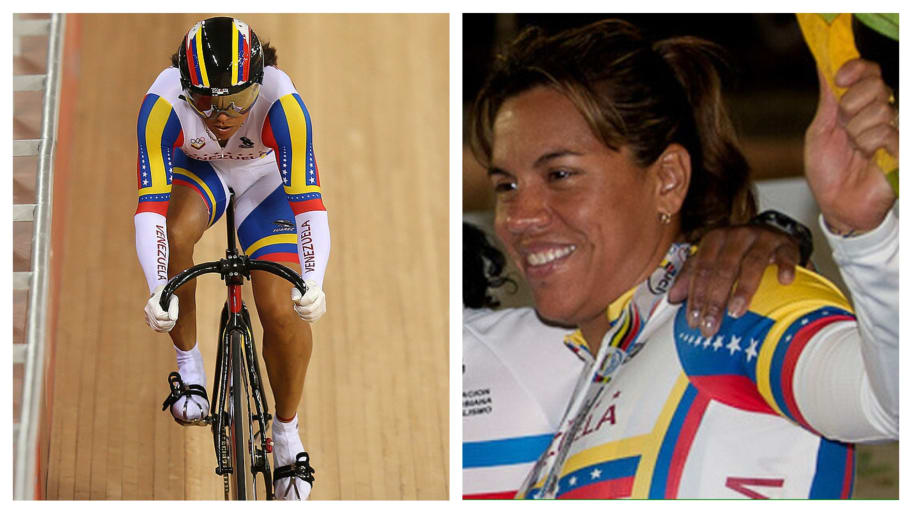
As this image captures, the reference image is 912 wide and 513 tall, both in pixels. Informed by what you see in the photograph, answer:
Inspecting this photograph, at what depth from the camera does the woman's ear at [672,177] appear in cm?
326

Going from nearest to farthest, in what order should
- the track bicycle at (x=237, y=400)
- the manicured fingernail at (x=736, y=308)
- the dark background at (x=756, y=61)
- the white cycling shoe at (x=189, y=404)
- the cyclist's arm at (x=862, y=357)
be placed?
the track bicycle at (x=237, y=400), the white cycling shoe at (x=189, y=404), the cyclist's arm at (x=862, y=357), the manicured fingernail at (x=736, y=308), the dark background at (x=756, y=61)

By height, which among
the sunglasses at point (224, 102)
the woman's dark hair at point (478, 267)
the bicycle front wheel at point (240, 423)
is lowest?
the bicycle front wheel at point (240, 423)

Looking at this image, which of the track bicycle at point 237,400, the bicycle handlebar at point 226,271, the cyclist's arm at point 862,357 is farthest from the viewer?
the cyclist's arm at point 862,357

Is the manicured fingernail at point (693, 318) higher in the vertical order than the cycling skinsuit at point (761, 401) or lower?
higher

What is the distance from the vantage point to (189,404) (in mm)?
2885

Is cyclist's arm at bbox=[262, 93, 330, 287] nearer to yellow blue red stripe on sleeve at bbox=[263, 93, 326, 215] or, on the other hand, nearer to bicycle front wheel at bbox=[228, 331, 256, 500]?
yellow blue red stripe on sleeve at bbox=[263, 93, 326, 215]

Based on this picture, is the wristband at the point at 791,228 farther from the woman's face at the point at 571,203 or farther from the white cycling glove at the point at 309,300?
the white cycling glove at the point at 309,300

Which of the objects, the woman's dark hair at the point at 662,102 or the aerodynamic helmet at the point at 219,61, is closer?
the aerodynamic helmet at the point at 219,61

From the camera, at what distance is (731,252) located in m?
3.21

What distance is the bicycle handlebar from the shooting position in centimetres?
262

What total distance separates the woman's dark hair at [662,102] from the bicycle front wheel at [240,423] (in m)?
1.20

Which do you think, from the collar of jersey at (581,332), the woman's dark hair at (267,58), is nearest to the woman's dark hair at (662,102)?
the collar of jersey at (581,332)

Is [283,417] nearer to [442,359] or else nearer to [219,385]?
[219,385]

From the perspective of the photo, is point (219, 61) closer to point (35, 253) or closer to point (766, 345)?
point (35, 253)
